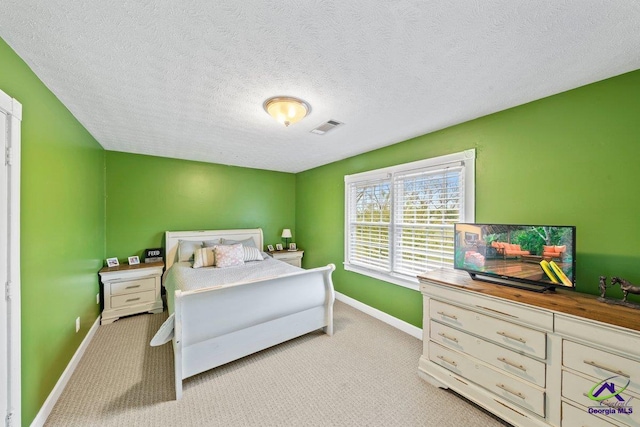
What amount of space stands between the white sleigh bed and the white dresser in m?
1.18

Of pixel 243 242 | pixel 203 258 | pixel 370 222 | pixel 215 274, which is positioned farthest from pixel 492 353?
pixel 243 242

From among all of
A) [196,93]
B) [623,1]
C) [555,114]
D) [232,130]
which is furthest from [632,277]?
[232,130]

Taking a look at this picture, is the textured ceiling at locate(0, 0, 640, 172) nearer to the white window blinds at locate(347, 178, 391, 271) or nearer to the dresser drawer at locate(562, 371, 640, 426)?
the white window blinds at locate(347, 178, 391, 271)

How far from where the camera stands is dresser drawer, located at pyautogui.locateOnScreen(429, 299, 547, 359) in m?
1.51

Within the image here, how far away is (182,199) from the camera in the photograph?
398cm

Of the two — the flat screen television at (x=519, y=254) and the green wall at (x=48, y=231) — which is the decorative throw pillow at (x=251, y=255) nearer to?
the green wall at (x=48, y=231)

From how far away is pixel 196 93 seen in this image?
1.84 metres

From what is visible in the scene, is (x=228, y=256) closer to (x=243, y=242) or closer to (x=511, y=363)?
(x=243, y=242)

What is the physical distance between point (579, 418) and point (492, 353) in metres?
0.46

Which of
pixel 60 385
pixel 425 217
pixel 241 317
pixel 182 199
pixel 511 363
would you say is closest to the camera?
pixel 511 363

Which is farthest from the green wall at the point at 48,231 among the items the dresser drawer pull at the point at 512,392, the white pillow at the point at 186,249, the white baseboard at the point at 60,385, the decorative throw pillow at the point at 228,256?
the dresser drawer pull at the point at 512,392

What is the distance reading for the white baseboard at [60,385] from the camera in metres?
1.57

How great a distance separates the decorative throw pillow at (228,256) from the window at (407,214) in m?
1.69

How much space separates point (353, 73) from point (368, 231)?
2.33m
